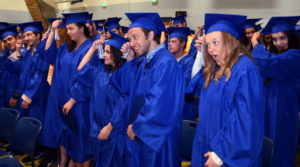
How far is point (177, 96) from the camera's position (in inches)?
71.9

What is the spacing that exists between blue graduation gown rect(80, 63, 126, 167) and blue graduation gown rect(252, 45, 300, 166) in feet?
6.38

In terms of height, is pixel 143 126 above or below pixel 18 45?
below

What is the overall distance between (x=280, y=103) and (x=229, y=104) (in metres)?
1.82

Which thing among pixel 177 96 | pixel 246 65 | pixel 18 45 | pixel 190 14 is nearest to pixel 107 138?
pixel 177 96

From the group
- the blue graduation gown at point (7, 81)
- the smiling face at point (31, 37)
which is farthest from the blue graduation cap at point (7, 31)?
the smiling face at point (31, 37)

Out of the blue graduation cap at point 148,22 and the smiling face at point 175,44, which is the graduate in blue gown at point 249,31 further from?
the blue graduation cap at point 148,22

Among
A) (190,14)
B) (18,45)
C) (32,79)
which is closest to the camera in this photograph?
(32,79)

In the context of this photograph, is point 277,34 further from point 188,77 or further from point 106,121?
point 106,121

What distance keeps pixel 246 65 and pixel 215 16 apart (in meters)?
0.45

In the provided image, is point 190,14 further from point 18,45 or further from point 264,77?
point 18,45

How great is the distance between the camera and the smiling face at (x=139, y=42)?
6.51 feet

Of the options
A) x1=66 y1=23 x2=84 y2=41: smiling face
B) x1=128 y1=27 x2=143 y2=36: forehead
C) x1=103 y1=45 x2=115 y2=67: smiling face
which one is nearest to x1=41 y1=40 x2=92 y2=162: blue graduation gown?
x1=66 y1=23 x2=84 y2=41: smiling face

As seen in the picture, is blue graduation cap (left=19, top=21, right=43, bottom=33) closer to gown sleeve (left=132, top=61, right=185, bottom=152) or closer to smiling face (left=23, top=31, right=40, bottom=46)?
smiling face (left=23, top=31, right=40, bottom=46)

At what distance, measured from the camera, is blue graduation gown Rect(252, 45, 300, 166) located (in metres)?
2.86
